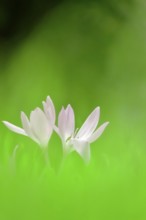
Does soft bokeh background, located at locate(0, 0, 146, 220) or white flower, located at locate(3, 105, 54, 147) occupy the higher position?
soft bokeh background, located at locate(0, 0, 146, 220)

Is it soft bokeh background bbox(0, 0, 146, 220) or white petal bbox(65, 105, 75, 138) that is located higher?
soft bokeh background bbox(0, 0, 146, 220)

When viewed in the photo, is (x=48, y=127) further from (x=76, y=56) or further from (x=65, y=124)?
A: (x=76, y=56)

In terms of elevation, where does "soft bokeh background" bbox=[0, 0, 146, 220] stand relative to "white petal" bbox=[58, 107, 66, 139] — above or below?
above

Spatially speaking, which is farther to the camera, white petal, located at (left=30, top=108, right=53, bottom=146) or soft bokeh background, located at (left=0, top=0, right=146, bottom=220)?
soft bokeh background, located at (left=0, top=0, right=146, bottom=220)

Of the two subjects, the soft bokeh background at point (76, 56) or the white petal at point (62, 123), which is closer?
the white petal at point (62, 123)

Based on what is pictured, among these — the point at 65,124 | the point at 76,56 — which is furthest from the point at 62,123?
the point at 76,56

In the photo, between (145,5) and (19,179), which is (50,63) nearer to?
(145,5)

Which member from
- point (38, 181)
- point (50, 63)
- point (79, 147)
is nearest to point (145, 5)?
point (50, 63)

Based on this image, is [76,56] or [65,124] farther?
[76,56]
